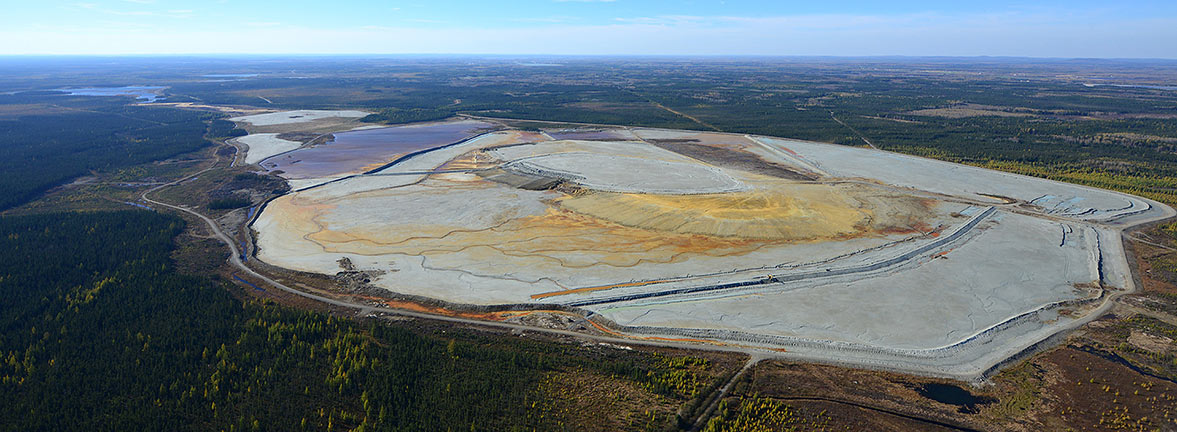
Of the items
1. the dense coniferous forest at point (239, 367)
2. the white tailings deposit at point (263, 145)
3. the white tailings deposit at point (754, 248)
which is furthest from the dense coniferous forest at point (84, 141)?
the dense coniferous forest at point (239, 367)

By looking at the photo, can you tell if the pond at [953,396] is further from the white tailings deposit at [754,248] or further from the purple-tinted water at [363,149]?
the purple-tinted water at [363,149]

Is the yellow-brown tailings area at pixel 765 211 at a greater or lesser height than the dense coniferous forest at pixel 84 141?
lesser

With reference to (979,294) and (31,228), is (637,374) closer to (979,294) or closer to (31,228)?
(979,294)

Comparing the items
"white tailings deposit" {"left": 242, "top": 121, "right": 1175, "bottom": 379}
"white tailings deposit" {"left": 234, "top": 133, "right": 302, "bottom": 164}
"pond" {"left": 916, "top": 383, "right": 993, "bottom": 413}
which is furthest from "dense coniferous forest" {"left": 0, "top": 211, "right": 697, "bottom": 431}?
"white tailings deposit" {"left": 234, "top": 133, "right": 302, "bottom": 164}

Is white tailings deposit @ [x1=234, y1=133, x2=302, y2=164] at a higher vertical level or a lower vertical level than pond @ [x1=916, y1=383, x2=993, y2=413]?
higher

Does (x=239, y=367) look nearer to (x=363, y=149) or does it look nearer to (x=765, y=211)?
(x=765, y=211)

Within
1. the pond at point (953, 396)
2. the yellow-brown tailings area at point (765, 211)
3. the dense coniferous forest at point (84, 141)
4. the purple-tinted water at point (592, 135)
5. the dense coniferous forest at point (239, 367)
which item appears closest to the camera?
the dense coniferous forest at point (239, 367)

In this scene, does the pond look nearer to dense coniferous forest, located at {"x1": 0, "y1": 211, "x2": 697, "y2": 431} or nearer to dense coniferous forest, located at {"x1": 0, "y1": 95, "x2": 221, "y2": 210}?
dense coniferous forest, located at {"x1": 0, "y1": 211, "x2": 697, "y2": 431}
